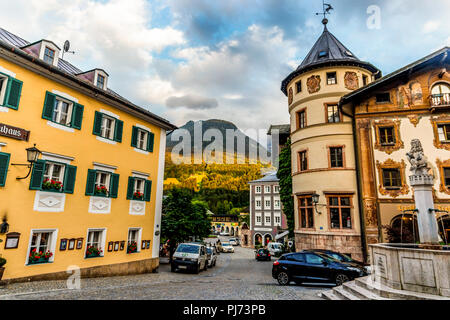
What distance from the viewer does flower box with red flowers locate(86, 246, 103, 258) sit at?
13.1 metres

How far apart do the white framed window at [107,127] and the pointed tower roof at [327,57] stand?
14.6 m

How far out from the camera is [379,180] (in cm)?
1784

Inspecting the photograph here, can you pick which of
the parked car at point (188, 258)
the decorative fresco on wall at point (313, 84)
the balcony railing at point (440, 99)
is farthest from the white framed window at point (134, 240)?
the balcony railing at point (440, 99)

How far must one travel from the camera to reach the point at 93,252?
13.3 metres

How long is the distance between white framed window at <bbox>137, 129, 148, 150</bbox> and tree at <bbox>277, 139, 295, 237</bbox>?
40.3 ft

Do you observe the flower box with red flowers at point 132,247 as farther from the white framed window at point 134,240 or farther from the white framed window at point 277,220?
the white framed window at point 277,220

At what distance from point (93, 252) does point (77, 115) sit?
22.7ft

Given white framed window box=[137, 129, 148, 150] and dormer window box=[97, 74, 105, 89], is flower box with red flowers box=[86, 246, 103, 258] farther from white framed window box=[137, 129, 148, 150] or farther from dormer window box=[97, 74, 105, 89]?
dormer window box=[97, 74, 105, 89]

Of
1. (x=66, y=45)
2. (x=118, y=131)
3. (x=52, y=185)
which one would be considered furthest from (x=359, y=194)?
(x=66, y=45)

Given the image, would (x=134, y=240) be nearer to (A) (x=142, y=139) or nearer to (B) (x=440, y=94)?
(A) (x=142, y=139)

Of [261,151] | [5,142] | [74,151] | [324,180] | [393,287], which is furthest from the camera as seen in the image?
[261,151]
